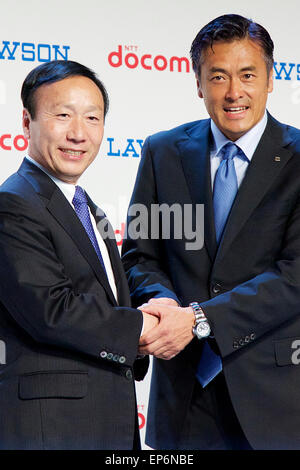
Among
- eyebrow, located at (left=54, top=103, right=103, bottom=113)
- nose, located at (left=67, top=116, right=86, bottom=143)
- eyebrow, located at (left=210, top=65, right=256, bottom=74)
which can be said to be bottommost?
nose, located at (left=67, top=116, right=86, bottom=143)

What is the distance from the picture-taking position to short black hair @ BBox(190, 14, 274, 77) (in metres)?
2.56

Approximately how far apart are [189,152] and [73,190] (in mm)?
538

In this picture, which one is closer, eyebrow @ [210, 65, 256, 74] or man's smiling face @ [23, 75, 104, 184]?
man's smiling face @ [23, 75, 104, 184]

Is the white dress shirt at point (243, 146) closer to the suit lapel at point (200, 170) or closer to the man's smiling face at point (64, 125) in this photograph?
the suit lapel at point (200, 170)

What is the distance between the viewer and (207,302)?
7.88 feet

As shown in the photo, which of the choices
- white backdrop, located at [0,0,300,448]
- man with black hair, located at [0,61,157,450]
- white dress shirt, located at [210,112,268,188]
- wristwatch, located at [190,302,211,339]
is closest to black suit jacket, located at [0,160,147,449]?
man with black hair, located at [0,61,157,450]

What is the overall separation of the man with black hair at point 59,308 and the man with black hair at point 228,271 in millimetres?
197

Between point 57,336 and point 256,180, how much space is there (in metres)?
0.91

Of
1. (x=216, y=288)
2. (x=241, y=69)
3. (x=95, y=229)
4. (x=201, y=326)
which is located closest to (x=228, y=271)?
(x=216, y=288)

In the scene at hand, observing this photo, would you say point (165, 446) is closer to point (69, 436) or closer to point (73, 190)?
point (69, 436)

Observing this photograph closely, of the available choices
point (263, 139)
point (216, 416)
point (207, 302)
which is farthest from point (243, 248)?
point (216, 416)

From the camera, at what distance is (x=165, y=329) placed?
2309 mm

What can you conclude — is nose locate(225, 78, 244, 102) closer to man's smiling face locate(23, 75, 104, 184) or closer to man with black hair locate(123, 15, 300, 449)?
man with black hair locate(123, 15, 300, 449)

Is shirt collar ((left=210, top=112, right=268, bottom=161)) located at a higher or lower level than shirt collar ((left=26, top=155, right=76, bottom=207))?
higher
